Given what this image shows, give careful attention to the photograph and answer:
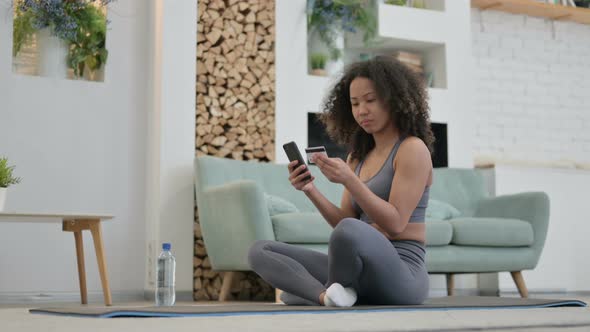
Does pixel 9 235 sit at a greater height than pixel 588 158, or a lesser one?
lesser

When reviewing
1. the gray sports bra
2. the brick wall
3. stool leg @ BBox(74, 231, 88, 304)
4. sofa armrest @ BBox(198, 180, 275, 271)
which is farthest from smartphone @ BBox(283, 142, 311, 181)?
the brick wall

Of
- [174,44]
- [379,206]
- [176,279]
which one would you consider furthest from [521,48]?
[379,206]

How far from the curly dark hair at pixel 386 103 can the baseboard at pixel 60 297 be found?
1.98m

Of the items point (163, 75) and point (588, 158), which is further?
point (588, 158)

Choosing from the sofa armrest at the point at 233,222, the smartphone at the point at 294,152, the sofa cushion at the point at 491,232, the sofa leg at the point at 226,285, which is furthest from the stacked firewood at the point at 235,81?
the smartphone at the point at 294,152

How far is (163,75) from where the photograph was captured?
4.31m

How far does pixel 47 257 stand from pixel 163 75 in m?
1.11

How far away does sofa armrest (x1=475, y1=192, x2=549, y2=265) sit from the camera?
167 inches

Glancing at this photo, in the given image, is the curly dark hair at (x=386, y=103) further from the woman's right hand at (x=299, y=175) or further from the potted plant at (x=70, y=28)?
the potted plant at (x=70, y=28)

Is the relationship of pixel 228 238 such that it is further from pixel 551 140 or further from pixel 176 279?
pixel 551 140

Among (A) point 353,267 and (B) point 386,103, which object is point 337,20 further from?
(A) point 353,267

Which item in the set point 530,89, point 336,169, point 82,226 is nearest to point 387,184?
point 336,169

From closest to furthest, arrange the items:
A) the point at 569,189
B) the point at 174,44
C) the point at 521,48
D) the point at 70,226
Result: the point at 70,226
the point at 174,44
the point at 569,189
the point at 521,48

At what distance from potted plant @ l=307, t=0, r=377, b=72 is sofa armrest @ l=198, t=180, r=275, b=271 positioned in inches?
52.1
